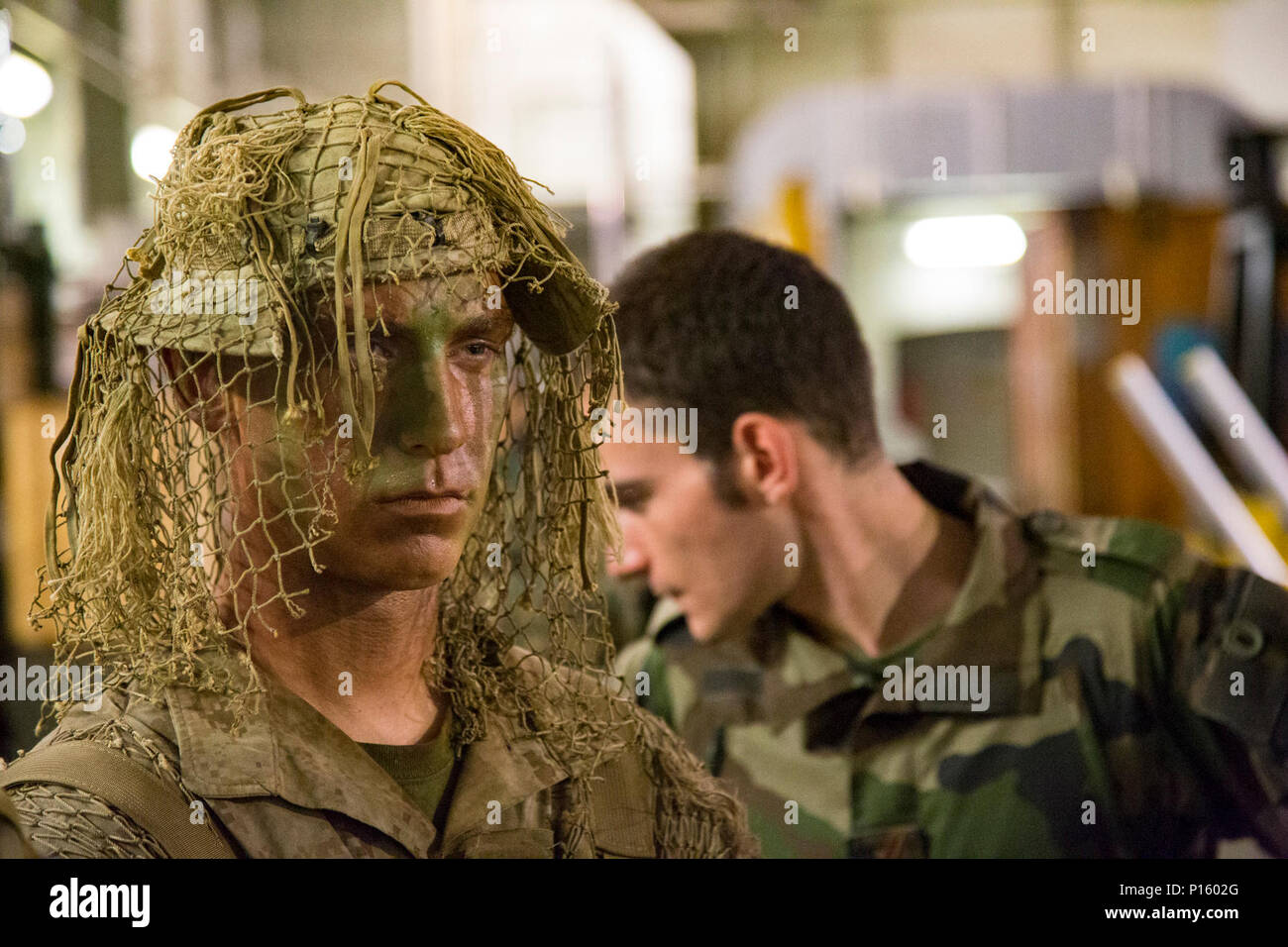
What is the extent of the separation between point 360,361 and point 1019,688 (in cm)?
91

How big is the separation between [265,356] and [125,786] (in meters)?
0.36

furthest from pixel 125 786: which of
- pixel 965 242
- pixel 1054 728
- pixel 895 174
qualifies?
pixel 895 174

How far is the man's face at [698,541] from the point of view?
145 centimetres

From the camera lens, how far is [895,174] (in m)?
2.59

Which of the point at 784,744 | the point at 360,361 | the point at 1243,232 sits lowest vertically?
the point at 784,744

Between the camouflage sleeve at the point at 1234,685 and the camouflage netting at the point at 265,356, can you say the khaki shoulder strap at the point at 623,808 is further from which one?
the camouflage sleeve at the point at 1234,685

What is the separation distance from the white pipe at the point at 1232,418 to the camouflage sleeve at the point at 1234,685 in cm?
42

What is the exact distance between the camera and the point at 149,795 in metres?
1.01

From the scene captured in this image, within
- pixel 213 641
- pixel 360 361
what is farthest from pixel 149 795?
pixel 360 361

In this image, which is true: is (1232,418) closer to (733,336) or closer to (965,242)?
(965,242)

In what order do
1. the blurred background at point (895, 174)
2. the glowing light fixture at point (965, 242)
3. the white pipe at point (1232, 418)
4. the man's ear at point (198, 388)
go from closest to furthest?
the man's ear at point (198, 388) → the blurred background at point (895, 174) → the white pipe at point (1232, 418) → the glowing light fixture at point (965, 242)

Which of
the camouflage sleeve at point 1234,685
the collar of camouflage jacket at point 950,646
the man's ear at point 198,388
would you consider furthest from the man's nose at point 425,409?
the camouflage sleeve at point 1234,685

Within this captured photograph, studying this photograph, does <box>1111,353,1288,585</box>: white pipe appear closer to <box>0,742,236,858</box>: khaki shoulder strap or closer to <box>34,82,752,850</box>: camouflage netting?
<box>34,82,752,850</box>: camouflage netting
